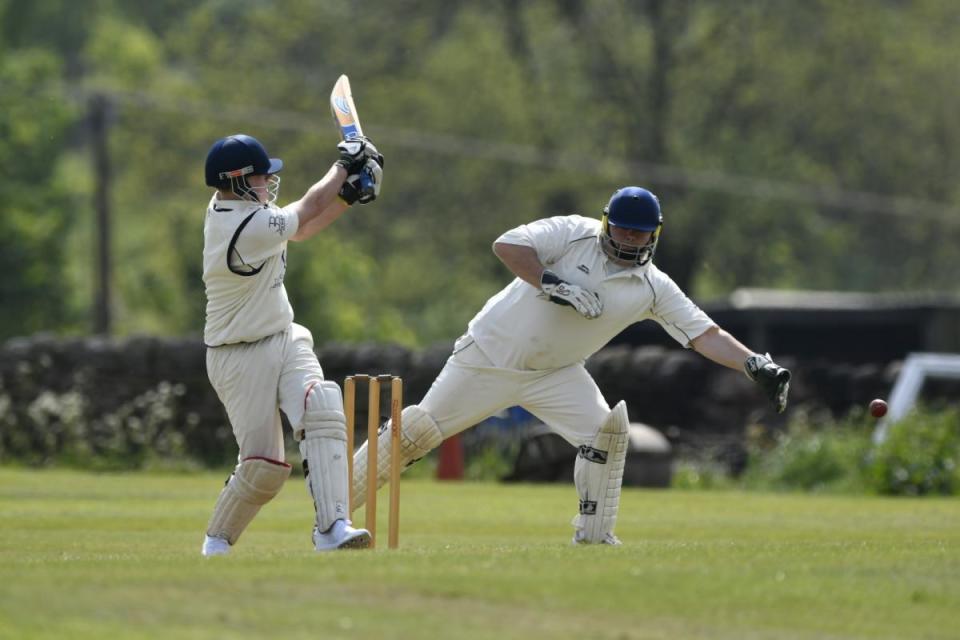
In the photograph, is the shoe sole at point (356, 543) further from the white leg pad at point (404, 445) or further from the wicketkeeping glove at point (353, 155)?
the wicketkeeping glove at point (353, 155)

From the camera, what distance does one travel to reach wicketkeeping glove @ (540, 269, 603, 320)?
329 inches

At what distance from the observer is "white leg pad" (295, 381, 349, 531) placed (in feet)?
25.7

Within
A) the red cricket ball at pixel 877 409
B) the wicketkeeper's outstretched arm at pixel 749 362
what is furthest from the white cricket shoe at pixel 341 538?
the red cricket ball at pixel 877 409

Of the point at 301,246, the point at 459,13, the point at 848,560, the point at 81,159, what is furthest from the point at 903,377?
the point at 81,159

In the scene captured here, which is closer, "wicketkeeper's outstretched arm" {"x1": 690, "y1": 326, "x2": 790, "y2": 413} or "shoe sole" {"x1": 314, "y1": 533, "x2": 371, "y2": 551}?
"shoe sole" {"x1": 314, "y1": 533, "x2": 371, "y2": 551}

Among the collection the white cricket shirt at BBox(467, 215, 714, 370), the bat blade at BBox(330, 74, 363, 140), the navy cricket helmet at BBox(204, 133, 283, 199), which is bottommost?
the white cricket shirt at BBox(467, 215, 714, 370)

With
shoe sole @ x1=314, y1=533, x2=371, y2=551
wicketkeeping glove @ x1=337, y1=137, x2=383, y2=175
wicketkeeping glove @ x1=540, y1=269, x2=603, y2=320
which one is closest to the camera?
shoe sole @ x1=314, y1=533, x2=371, y2=551

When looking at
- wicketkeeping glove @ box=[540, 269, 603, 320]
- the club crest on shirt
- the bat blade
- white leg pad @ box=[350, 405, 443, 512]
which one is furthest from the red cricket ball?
the club crest on shirt

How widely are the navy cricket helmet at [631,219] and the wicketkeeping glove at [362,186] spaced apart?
1.17 m

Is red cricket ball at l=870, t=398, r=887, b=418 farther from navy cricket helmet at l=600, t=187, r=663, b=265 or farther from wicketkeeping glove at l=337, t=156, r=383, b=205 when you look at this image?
wicketkeeping glove at l=337, t=156, r=383, b=205

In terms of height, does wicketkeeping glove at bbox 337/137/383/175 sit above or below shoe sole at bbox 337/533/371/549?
above

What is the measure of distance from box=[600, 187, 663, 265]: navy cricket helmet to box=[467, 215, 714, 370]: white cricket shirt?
0.27 ft

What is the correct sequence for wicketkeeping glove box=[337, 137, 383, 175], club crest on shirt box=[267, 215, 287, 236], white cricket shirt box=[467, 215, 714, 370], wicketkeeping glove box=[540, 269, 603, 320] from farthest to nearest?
white cricket shirt box=[467, 215, 714, 370], wicketkeeping glove box=[540, 269, 603, 320], wicketkeeping glove box=[337, 137, 383, 175], club crest on shirt box=[267, 215, 287, 236]

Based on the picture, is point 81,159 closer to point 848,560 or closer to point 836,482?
point 836,482
